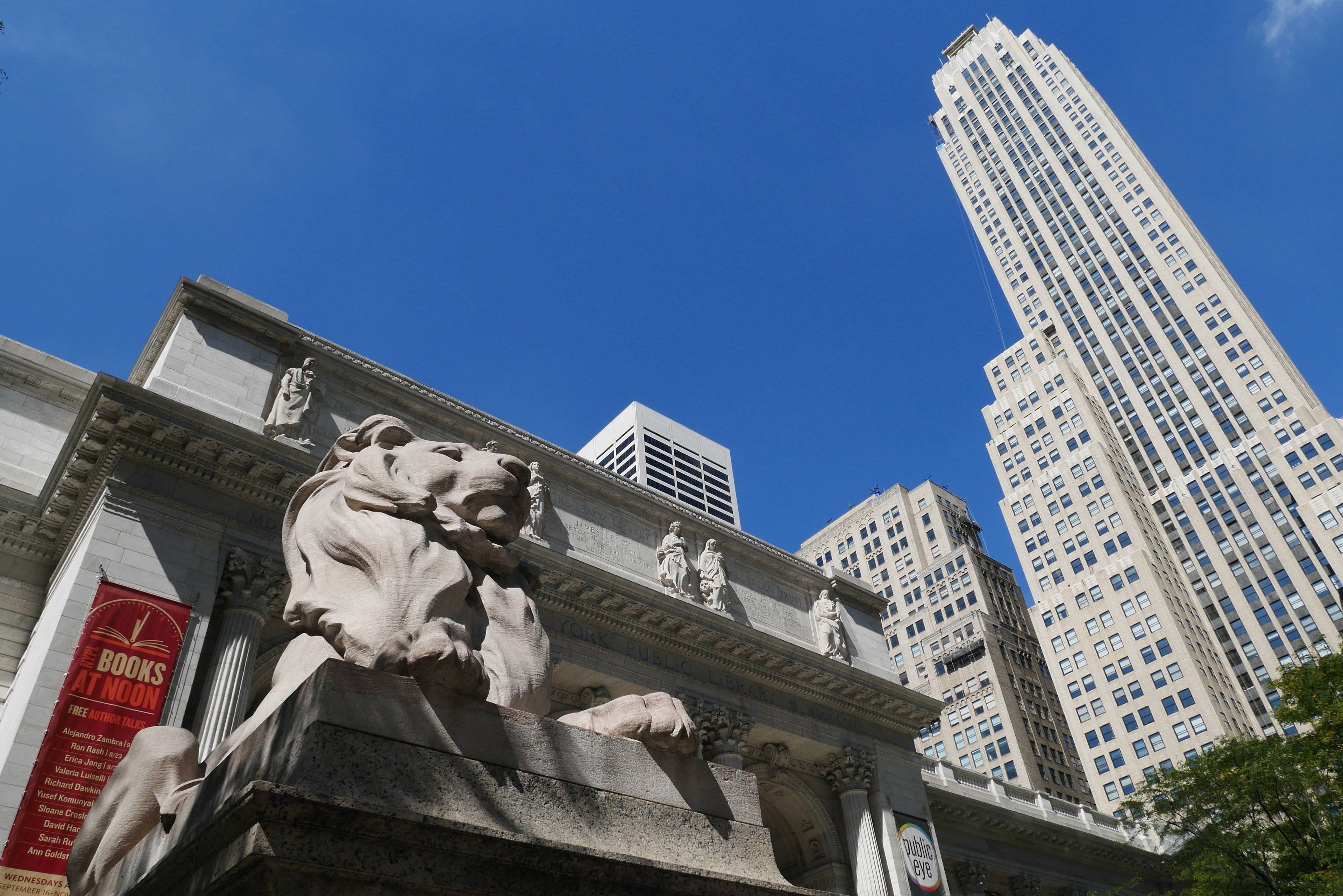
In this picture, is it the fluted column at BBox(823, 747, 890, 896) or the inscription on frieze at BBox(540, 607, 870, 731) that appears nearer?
the inscription on frieze at BBox(540, 607, 870, 731)

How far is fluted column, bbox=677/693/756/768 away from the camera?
83.5 ft

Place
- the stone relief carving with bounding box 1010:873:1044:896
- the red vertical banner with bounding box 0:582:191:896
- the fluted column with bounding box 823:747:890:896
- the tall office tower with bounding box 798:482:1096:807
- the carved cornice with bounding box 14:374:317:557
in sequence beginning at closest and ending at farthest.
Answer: the red vertical banner with bounding box 0:582:191:896
the carved cornice with bounding box 14:374:317:557
the fluted column with bounding box 823:747:890:896
the stone relief carving with bounding box 1010:873:1044:896
the tall office tower with bounding box 798:482:1096:807

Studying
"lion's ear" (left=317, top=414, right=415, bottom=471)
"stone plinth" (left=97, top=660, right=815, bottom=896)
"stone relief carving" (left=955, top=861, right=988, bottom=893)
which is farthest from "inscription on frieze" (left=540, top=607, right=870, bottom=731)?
"stone plinth" (left=97, top=660, right=815, bottom=896)

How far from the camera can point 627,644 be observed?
25.3 metres

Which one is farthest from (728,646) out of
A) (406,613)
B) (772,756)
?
(406,613)

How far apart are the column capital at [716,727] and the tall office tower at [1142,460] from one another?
5721 cm

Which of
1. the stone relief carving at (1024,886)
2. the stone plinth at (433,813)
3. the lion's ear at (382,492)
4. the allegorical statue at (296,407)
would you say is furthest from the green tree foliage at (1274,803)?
the allegorical statue at (296,407)

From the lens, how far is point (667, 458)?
5197 inches

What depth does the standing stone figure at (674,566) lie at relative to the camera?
92.1ft

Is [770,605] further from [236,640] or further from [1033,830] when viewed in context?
[236,640]

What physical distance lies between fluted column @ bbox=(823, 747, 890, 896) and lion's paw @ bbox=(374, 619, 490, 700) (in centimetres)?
2634

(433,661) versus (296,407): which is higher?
(296,407)

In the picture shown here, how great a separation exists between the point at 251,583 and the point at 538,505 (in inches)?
332

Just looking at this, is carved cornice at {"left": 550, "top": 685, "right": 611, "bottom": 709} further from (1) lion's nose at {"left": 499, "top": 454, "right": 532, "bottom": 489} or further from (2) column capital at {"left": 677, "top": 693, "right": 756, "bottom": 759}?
(1) lion's nose at {"left": 499, "top": 454, "right": 532, "bottom": 489}
